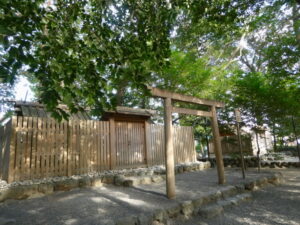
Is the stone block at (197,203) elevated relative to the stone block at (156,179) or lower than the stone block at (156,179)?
lower

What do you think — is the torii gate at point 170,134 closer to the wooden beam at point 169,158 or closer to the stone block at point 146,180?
the wooden beam at point 169,158

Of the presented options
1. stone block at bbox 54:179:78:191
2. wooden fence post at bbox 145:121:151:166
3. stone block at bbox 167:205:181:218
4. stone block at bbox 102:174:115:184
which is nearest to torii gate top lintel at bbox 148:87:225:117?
stone block at bbox 167:205:181:218

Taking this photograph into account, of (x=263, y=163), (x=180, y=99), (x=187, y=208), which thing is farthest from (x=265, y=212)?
(x=263, y=163)

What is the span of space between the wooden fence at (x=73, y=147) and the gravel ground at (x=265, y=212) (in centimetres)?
388

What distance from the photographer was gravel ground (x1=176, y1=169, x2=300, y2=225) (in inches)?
134

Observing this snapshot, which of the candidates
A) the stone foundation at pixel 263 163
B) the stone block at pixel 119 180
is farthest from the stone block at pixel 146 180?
the stone foundation at pixel 263 163

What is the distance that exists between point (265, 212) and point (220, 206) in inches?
35.5

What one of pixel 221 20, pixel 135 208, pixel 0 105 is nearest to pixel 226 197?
pixel 135 208

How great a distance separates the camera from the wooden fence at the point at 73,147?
5.07m

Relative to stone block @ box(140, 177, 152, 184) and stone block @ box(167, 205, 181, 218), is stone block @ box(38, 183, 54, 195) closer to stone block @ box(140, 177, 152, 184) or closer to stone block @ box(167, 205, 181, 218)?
stone block @ box(140, 177, 152, 184)

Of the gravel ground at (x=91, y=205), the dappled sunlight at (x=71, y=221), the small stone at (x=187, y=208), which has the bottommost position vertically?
the small stone at (x=187, y=208)

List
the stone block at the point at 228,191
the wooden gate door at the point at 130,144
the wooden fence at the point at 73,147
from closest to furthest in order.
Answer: the stone block at the point at 228,191 < the wooden fence at the point at 73,147 < the wooden gate door at the point at 130,144

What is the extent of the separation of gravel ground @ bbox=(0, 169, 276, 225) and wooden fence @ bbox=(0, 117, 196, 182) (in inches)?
42.0

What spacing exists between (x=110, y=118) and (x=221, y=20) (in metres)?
4.82
